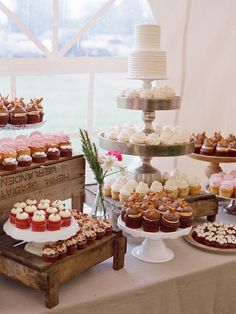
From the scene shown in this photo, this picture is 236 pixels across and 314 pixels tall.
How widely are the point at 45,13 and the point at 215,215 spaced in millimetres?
1730

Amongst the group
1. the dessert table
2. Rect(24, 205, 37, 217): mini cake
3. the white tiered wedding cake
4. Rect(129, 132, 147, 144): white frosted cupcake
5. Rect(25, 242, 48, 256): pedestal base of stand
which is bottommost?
the dessert table

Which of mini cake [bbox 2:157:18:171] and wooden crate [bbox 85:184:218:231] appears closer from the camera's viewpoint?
mini cake [bbox 2:157:18:171]

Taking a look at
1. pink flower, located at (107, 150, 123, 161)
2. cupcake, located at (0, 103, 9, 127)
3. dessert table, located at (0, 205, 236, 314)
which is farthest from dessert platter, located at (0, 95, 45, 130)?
dessert table, located at (0, 205, 236, 314)

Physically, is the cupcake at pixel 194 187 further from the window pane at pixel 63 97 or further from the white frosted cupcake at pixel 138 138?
the window pane at pixel 63 97

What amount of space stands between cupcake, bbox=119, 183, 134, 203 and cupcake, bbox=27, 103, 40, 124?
1.35ft

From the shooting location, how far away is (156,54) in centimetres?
189

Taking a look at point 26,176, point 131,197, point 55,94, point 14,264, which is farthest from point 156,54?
point 55,94

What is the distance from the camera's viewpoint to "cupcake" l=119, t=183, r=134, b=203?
1.80m

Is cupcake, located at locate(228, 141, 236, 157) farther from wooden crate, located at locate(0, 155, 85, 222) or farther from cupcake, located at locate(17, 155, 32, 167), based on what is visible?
cupcake, located at locate(17, 155, 32, 167)

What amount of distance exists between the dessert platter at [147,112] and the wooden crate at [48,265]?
449 millimetres

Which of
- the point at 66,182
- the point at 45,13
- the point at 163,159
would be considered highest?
the point at 45,13

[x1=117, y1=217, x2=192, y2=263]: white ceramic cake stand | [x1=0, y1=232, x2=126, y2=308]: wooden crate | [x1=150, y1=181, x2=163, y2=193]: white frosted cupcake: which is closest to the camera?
[x1=0, y1=232, x2=126, y2=308]: wooden crate

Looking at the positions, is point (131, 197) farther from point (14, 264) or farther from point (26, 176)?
point (14, 264)

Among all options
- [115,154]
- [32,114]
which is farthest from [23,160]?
[115,154]
